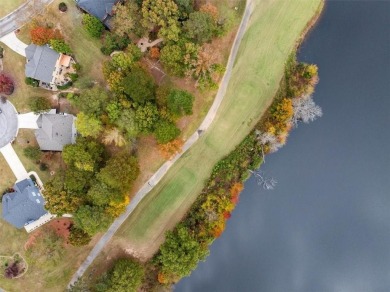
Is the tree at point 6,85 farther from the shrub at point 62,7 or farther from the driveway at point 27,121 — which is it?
the shrub at point 62,7

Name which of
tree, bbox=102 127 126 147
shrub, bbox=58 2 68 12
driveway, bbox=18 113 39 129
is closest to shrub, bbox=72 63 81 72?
shrub, bbox=58 2 68 12

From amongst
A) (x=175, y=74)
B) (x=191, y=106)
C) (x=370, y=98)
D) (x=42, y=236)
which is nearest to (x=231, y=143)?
(x=191, y=106)

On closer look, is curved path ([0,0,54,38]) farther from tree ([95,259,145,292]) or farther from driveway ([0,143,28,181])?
tree ([95,259,145,292])

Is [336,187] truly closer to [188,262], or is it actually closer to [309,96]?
[309,96]

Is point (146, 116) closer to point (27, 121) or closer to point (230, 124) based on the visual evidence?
point (230, 124)

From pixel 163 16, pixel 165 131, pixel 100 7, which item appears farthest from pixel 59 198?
pixel 163 16
